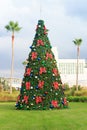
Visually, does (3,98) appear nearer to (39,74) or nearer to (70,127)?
(39,74)

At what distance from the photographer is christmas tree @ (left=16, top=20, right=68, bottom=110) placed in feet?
87.1

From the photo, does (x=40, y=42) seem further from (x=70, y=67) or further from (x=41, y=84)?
(x=70, y=67)

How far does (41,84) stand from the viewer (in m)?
26.6

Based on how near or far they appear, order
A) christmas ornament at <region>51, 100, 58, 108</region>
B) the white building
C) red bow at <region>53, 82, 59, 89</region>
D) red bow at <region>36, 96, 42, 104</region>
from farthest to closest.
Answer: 1. the white building
2. red bow at <region>53, 82, 59, 89</region>
3. christmas ornament at <region>51, 100, 58, 108</region>
4. red bow at <region>36, 96, 42, 104</region>

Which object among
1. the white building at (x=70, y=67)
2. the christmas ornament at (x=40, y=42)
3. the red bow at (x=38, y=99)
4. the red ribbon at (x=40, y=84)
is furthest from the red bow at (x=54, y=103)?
the white building at (x=70, y=67)

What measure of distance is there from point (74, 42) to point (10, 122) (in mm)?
61699

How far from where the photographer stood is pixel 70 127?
16.2 m

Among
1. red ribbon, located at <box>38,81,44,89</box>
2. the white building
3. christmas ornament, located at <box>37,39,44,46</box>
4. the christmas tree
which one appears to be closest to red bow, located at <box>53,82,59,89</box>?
the christmas tree

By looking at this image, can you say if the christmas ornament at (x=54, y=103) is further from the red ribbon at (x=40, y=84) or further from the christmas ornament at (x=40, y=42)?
the christmas ornament at (x=40, y=42)

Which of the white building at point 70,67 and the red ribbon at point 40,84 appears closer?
the red ribbon at point 40,84

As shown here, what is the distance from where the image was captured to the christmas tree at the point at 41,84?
2655 cm

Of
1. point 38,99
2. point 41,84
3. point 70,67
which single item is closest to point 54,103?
point 38,99

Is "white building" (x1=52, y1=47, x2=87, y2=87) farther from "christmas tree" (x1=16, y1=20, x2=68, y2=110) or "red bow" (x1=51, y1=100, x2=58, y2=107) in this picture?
"red bow" (x1=51, y1=100, x2=58, y2=107)

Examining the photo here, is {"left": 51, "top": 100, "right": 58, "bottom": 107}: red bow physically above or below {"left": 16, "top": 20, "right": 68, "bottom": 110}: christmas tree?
below
